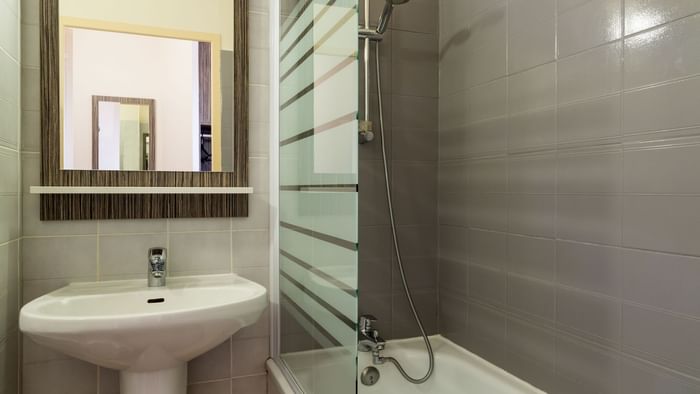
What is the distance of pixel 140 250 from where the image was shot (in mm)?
1555

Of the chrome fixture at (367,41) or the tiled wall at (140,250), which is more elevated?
the chrome fixture at (367,41)

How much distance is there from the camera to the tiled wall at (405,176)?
6.34ft

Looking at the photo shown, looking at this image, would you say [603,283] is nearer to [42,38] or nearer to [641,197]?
[641,197]

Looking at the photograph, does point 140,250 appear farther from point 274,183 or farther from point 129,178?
point 274,183

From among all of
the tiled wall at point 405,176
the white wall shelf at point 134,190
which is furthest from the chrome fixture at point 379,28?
the white wall shelf at point 134,190

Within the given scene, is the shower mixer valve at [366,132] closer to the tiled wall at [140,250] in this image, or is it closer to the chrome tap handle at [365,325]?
the tiled wall at [140,250]

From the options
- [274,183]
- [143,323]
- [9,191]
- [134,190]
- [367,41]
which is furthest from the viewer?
[367,41]

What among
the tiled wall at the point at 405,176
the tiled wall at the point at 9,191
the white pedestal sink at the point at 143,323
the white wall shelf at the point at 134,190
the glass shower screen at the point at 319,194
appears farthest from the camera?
the tiled wall at the point at 405,176

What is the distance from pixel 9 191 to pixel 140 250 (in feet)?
1.33

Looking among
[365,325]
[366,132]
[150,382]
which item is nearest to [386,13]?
[366,132]

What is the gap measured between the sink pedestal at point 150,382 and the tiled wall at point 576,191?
3.66 feet

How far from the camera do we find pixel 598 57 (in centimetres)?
132

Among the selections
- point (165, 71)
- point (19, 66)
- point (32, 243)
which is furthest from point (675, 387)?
point (19, 66)

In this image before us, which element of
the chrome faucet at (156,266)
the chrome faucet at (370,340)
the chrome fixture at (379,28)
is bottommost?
the chrome faucet at (370,340)
